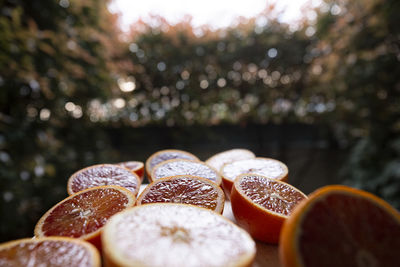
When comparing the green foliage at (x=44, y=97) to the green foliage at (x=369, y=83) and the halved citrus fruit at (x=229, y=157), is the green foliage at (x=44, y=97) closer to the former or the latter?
the halved citrus fruit at (x=229, y=157)

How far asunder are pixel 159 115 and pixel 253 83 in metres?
1.14

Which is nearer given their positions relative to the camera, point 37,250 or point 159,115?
point 37,250

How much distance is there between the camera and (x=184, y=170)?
0.71 meters

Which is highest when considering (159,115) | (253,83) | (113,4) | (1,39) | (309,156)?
(113,4)

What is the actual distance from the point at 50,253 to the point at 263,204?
0.43 metres

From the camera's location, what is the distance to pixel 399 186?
1.63 m

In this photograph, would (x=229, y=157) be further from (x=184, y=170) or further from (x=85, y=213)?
(x=85, y=213)

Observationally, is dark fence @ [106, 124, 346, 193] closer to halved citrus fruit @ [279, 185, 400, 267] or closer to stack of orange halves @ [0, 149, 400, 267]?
stack of orange halves @ [0, 149, 400, 267]

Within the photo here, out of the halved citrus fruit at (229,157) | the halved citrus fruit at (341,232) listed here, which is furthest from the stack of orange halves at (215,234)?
the halved citrus fruit at (229,157)

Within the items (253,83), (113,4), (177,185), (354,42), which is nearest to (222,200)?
(177,185)

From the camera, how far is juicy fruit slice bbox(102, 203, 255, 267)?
0.33m

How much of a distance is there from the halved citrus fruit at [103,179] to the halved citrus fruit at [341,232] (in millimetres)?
463

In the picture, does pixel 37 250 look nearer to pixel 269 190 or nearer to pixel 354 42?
pixel 269 190

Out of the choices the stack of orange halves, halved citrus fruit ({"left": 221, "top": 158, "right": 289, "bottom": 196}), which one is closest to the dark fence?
halved citrus fruit ({"left": 221, "top": 158, "right": 289, "bottom": 196})
